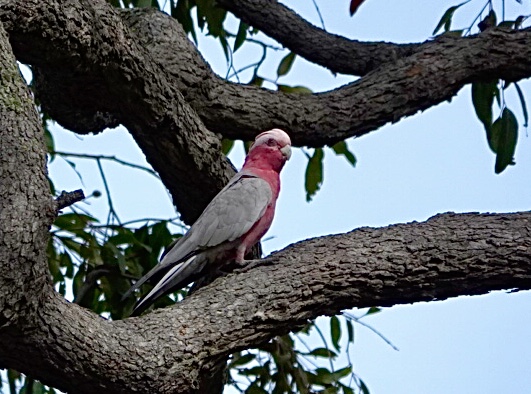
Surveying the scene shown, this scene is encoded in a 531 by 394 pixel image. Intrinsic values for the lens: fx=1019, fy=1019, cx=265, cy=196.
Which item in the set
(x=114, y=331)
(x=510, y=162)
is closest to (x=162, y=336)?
(x=114, y=331)

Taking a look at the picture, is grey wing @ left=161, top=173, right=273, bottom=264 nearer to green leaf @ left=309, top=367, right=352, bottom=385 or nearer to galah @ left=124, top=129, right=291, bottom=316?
galah @ left=124, top=129, right=291, bottom=316

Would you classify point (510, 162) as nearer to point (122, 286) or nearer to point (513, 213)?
point (513, 213)

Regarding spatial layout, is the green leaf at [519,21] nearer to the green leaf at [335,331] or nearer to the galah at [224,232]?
the galah at [224,232]

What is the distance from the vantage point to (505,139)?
10.8 ft

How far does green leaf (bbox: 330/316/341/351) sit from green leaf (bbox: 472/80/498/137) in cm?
83

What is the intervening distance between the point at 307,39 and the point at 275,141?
0.59 metres

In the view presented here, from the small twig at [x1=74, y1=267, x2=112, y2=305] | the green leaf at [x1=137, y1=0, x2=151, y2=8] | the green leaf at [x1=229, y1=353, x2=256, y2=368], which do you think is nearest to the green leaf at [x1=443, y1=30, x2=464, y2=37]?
the green leaf at [x1=137, y1=0, x2=151, y2=8]

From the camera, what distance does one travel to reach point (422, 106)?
3.08m

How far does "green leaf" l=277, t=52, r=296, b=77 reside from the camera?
3.56m

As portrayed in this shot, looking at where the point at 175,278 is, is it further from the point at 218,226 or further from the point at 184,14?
the point at 184,14

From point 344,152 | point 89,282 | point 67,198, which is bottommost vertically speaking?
point 67,198

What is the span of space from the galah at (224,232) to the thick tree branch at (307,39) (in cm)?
54

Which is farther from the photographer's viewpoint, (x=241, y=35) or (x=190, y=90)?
(x=241, y=35)

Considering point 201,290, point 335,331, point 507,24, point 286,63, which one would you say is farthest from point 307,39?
point 201,290
